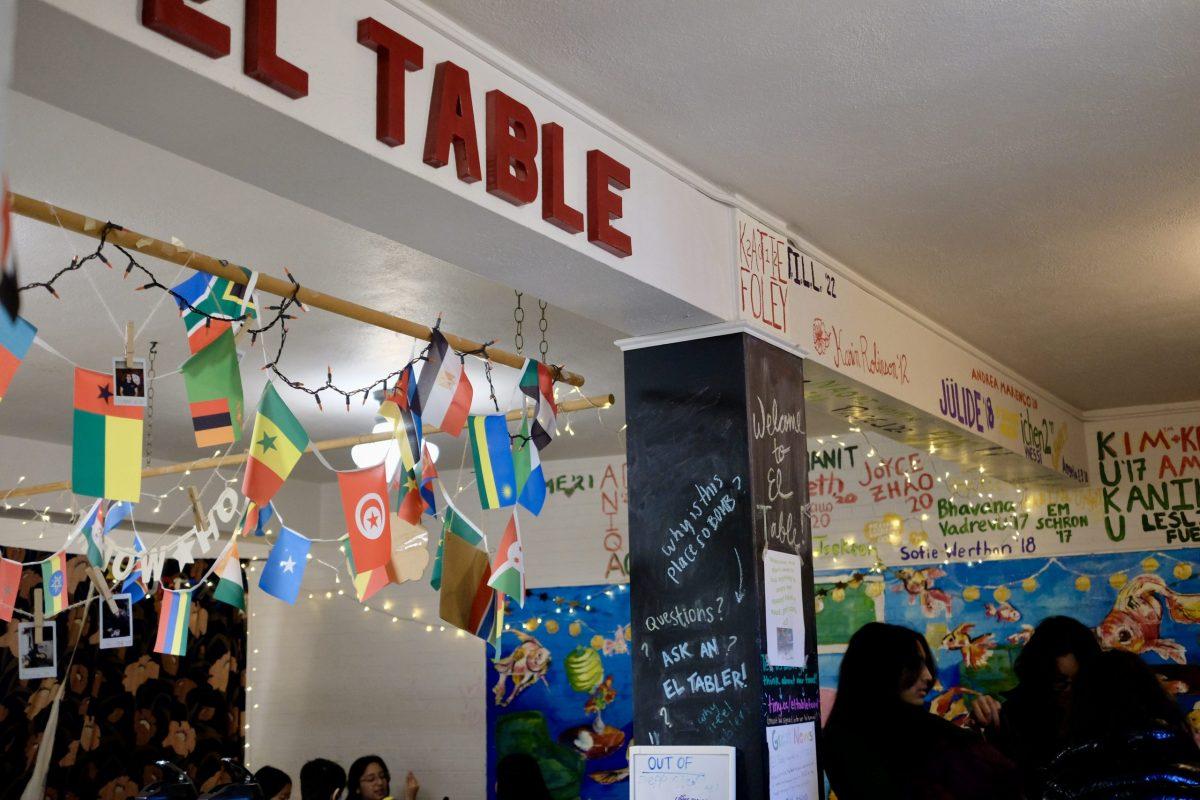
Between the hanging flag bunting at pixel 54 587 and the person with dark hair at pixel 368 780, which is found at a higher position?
the hanging flag bunting at pixel 54 587

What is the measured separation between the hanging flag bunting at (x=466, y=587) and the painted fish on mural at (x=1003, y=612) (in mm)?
4167

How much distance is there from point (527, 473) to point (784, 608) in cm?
102

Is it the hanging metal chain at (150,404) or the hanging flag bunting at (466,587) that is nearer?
the hanging flag bunting at (466,587)

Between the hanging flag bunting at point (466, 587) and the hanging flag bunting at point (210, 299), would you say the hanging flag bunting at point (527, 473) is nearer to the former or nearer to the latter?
the hanging flag bunting at point (466, 587)

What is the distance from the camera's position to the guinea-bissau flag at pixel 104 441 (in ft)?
9.50

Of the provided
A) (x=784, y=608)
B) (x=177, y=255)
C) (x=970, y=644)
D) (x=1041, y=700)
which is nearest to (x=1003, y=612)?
(x=970, y=644)

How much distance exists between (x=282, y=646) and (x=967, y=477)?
5.40m

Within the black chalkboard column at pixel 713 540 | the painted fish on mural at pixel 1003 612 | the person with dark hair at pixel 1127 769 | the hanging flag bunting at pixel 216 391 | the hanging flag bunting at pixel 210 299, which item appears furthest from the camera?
the painted fish on mural at pixel 1003 612

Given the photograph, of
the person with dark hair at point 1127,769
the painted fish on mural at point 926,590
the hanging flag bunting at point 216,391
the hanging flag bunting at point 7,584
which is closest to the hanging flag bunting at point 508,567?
the hanging flag bunting at point 216,391

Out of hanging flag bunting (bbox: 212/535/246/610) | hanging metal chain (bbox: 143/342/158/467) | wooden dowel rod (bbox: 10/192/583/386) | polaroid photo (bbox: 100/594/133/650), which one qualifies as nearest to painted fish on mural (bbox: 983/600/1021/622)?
wooden dowel rod (bbox: 10/192/583/386)

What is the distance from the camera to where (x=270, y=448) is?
3.57 m

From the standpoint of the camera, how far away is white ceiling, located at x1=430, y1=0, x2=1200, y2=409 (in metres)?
3.06

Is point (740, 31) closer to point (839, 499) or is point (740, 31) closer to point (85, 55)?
point (85, 55)

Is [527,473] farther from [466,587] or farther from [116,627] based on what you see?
[116,627]
